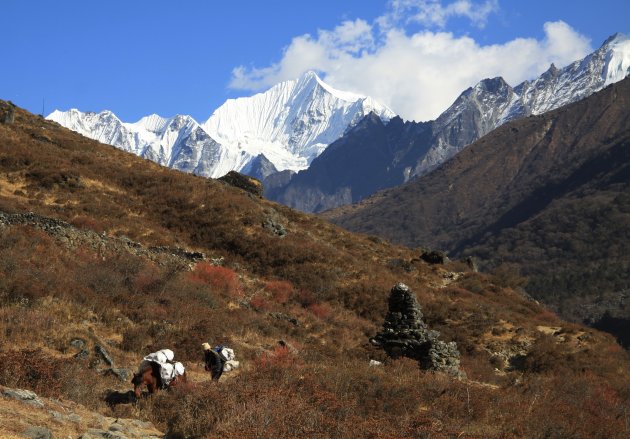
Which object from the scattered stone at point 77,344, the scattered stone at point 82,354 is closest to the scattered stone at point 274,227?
the scattered stone at point 77,344

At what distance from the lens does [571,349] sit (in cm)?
2934

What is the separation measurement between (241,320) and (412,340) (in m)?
6.97

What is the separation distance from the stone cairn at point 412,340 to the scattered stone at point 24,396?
14.3m

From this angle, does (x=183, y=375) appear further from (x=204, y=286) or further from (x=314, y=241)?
(x=314, y=241)

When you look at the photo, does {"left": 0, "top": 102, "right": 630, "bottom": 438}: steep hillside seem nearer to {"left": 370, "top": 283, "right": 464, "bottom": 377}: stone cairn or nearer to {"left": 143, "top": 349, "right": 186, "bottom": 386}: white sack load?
{"left": 143, "top": 349, "right": 186, "bottom": 386}: white sack load

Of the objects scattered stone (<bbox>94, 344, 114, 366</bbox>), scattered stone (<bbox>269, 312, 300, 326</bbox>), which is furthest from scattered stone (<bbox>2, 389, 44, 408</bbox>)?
scattered stone (<bbox>269, 312, 300, 326</bbox>)

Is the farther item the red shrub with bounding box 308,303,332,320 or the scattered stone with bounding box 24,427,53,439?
the red shrub with bounding box 308,303,332,320

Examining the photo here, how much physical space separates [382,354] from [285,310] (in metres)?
6.05

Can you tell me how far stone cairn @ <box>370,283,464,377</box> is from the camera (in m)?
21.8

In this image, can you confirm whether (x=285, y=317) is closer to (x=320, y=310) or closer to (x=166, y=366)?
(x=320, y=310)

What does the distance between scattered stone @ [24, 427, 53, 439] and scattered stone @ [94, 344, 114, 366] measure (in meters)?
5.72

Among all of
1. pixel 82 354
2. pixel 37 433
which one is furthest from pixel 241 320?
pixel 37 433

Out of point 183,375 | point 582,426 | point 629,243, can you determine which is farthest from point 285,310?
point 629,243

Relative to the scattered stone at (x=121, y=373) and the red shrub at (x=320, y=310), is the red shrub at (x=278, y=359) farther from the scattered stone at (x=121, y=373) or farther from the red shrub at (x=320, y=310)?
the red shrub at (x=320, y=310)
